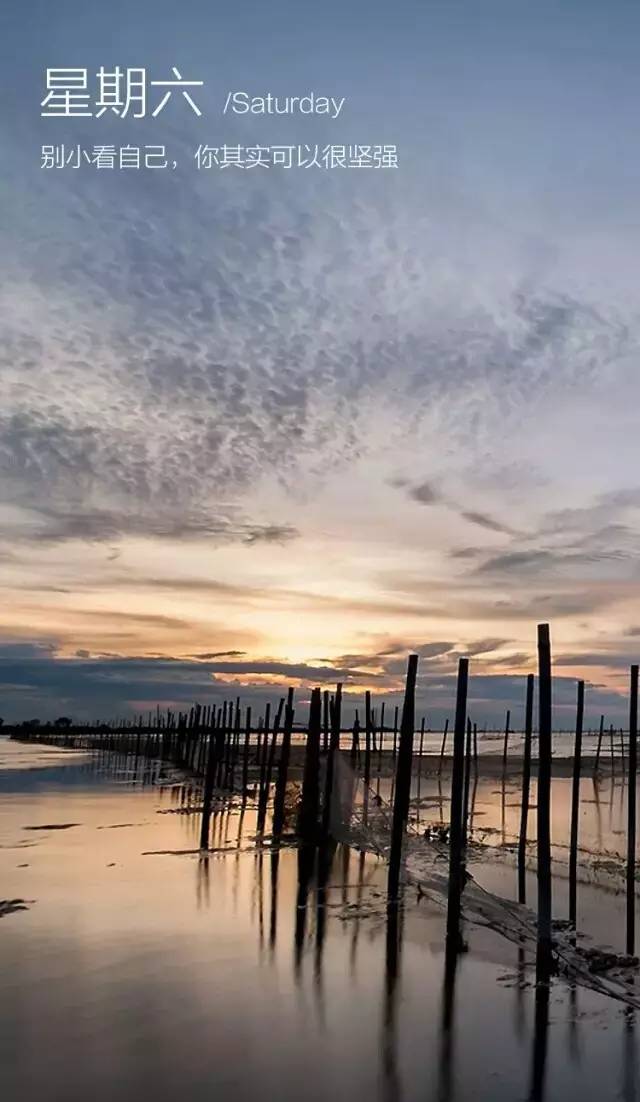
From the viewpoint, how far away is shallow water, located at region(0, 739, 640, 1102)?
7.34m

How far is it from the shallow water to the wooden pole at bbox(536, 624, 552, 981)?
0.42 m

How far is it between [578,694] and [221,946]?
8.77 metres

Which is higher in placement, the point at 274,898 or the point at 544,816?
the point at 544,816

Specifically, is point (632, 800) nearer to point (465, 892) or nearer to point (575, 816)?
point (575, 816)

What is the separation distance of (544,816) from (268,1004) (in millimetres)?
3615

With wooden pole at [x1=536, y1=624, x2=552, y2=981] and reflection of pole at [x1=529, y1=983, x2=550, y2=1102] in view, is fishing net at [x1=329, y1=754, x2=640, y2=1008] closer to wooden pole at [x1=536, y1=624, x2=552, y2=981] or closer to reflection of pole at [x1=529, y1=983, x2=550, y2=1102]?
wooden pole at [x1=536, y1=624, x2=552, y2=981]

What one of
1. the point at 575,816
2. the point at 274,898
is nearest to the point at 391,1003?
the point at 274,898

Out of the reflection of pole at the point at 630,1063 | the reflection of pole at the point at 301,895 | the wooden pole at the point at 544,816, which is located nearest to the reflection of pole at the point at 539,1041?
the wooden pole at the point at 544,816

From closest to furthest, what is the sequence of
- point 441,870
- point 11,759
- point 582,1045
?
point 582,1045 < point 441,870 < point 11,759

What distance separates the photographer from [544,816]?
9.98 metres

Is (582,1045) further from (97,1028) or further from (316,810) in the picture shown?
(316,810)

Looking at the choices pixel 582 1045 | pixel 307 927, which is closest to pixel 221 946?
pixel 307 927

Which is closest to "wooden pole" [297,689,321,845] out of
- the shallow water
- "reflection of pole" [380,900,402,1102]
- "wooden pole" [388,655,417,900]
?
the shallow water

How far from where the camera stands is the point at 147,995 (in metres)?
9.35
